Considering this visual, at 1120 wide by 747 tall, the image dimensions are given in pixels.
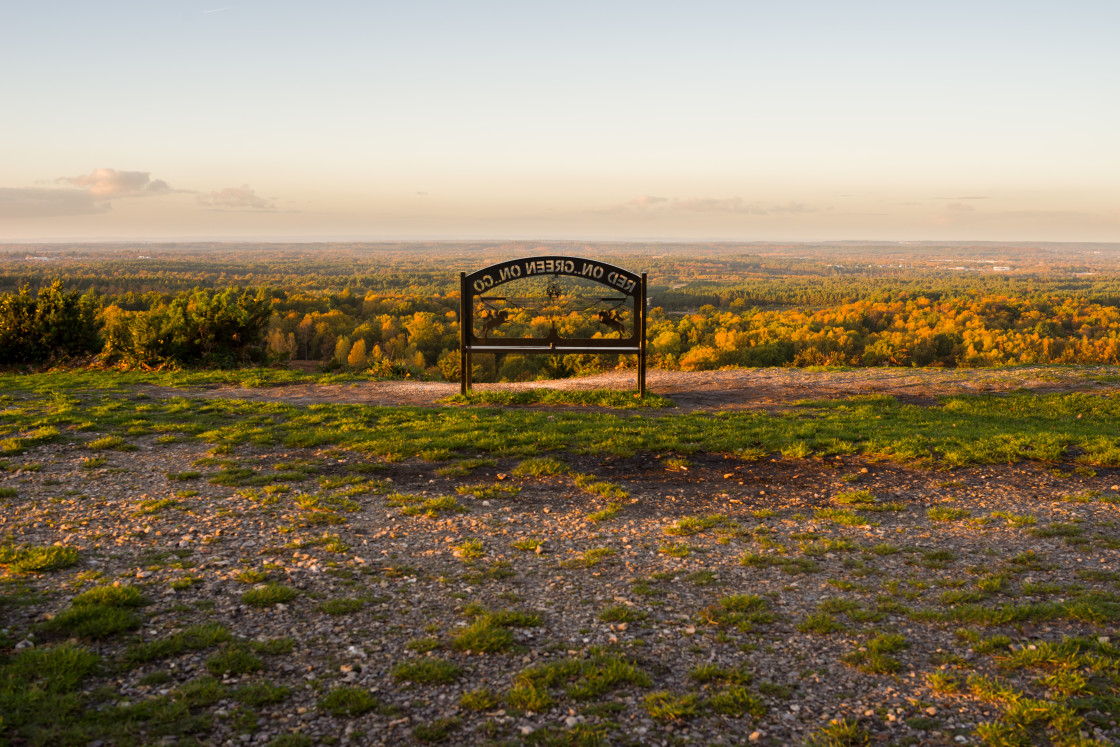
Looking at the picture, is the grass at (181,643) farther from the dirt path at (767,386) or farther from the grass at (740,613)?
the dirt path at (767,386)

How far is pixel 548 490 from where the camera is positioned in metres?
8.32

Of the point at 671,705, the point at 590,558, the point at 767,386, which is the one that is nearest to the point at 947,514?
the point at 590,558

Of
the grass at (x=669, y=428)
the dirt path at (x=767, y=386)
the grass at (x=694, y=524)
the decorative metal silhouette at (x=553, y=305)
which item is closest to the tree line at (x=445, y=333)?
the decorative metal silhouette at (x=553, y=305)

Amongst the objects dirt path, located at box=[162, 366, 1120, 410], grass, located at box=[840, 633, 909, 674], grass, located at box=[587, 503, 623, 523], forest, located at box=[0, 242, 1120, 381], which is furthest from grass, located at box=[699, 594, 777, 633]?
forest, located at box=[0, 242, 1120, 381]

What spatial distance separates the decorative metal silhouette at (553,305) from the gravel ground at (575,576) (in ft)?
15.5

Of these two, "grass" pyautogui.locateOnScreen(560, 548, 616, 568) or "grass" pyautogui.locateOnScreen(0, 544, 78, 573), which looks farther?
"grass" pyautogui.locateOnScreen(560, 548, 616, 568)

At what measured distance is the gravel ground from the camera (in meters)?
3.91

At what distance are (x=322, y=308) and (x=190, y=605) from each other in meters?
60.6

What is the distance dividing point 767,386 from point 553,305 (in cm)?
599

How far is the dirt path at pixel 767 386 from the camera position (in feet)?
47.2

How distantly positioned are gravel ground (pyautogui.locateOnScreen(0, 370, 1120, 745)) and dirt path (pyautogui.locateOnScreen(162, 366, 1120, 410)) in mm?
4953

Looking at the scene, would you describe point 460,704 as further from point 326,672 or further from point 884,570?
point 884,570

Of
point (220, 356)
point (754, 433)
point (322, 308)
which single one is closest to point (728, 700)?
point (754, 433)

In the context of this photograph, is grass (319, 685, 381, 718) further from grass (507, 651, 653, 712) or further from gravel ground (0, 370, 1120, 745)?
grass (507, 651, 653, 712)
